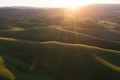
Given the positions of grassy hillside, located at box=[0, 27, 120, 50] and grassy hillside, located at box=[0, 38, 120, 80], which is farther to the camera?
grassy hillside, located at box=[0, 27, 120, 50]

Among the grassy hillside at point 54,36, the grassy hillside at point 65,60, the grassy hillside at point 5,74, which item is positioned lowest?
the grassy hillside at point 54,36

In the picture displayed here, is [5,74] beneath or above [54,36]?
above

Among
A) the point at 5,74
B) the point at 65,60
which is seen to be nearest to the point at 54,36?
the point at 65,60

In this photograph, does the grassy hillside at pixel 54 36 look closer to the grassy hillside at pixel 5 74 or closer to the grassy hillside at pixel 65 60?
the grassy hillside at pixel 65 60

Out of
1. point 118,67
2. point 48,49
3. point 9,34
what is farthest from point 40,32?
point 118,67

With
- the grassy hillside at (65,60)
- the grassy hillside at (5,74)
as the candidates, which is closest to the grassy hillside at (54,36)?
the grassy hillside at (65,60)

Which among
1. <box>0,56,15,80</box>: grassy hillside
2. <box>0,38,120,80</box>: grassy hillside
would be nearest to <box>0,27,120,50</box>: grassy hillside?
<box>0,38,120,80</box>: grassy hillside

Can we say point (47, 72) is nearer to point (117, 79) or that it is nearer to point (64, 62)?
point (64, 62)

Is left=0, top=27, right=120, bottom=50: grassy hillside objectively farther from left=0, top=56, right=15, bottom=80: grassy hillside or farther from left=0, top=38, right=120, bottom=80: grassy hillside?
left=0, top=56, right=15, bottom=80: grassy hillside

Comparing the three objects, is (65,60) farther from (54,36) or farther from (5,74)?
(54,36)
